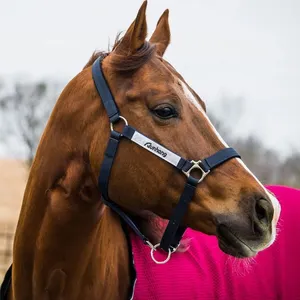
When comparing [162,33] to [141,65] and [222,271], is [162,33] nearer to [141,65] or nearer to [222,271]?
[141,65]

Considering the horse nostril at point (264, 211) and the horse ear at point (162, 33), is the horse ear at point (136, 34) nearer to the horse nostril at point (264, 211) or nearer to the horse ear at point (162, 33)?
the horse ear at point (162, 33)

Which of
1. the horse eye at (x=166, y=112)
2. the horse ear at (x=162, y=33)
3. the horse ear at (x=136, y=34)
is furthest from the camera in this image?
the horse ear at (x=162, y=33)

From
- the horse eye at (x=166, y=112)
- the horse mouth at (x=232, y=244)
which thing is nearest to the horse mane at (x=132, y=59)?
the horse eye at (x=166, y=112)

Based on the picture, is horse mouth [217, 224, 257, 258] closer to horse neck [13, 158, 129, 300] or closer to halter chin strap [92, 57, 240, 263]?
halter chin strap [92, 57, 240, 263]

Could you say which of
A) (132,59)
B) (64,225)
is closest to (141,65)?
(132,59)

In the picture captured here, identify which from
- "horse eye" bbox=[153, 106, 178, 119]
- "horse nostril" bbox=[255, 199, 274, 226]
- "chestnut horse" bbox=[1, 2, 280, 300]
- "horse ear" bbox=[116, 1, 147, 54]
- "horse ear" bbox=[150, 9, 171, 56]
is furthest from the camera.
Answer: "horse ear" bbox=[150, 9, 171, 56]

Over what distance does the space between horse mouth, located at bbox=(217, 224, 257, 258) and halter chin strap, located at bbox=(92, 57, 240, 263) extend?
245mm

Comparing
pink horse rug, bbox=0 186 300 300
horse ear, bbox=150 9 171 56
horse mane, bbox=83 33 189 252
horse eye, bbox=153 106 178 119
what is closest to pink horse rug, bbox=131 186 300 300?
pink horse rug, bbox=0 186 300 300

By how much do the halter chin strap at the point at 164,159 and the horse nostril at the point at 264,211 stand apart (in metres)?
0.31

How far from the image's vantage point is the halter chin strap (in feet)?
10.1

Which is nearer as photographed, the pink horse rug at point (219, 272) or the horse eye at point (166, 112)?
the horse eye at point (166, 112)

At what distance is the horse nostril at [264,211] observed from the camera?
2.88 m

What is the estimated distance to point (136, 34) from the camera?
3291 mm

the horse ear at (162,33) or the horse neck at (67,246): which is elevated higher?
the horse ear at (162,33)
